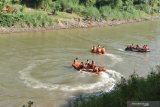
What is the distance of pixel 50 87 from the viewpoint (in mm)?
26297

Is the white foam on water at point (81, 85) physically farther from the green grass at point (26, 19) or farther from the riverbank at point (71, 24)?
the green grass at point (26, 19)

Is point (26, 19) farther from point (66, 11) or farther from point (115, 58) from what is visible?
point (115, 58)

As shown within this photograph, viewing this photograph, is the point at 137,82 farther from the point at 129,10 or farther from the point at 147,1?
the point at 147,1

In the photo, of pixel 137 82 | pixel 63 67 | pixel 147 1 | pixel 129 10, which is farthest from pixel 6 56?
pixel 147 1

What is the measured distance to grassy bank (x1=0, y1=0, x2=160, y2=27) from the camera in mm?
52250

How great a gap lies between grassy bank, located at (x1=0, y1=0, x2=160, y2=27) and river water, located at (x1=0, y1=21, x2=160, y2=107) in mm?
3252

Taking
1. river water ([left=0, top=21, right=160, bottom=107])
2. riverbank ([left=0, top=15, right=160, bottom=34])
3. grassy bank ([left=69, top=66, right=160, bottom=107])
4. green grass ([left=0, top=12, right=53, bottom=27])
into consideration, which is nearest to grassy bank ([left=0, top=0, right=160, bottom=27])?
green grass ([left=0, top=12, right=53, bottom=27])

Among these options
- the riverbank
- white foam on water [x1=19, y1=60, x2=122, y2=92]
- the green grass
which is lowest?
white foam on water [x1=19, y1=60, x2=122, y2=92]

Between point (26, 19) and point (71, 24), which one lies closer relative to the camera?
point (26, 19)

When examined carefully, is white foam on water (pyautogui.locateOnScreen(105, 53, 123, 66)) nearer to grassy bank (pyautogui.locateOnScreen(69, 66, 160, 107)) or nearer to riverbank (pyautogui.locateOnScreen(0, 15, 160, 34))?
riverbank (pyautogui.locateOnScreen(0, 15, 160, 34))

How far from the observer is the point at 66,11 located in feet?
206

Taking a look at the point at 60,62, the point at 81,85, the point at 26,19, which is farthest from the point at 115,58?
the point at 26,19

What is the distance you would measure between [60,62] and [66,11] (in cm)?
2965

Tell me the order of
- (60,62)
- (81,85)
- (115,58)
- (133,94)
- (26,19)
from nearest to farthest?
(133,94) → (81,85) → (60,62) → (115,58) → (26,19)
